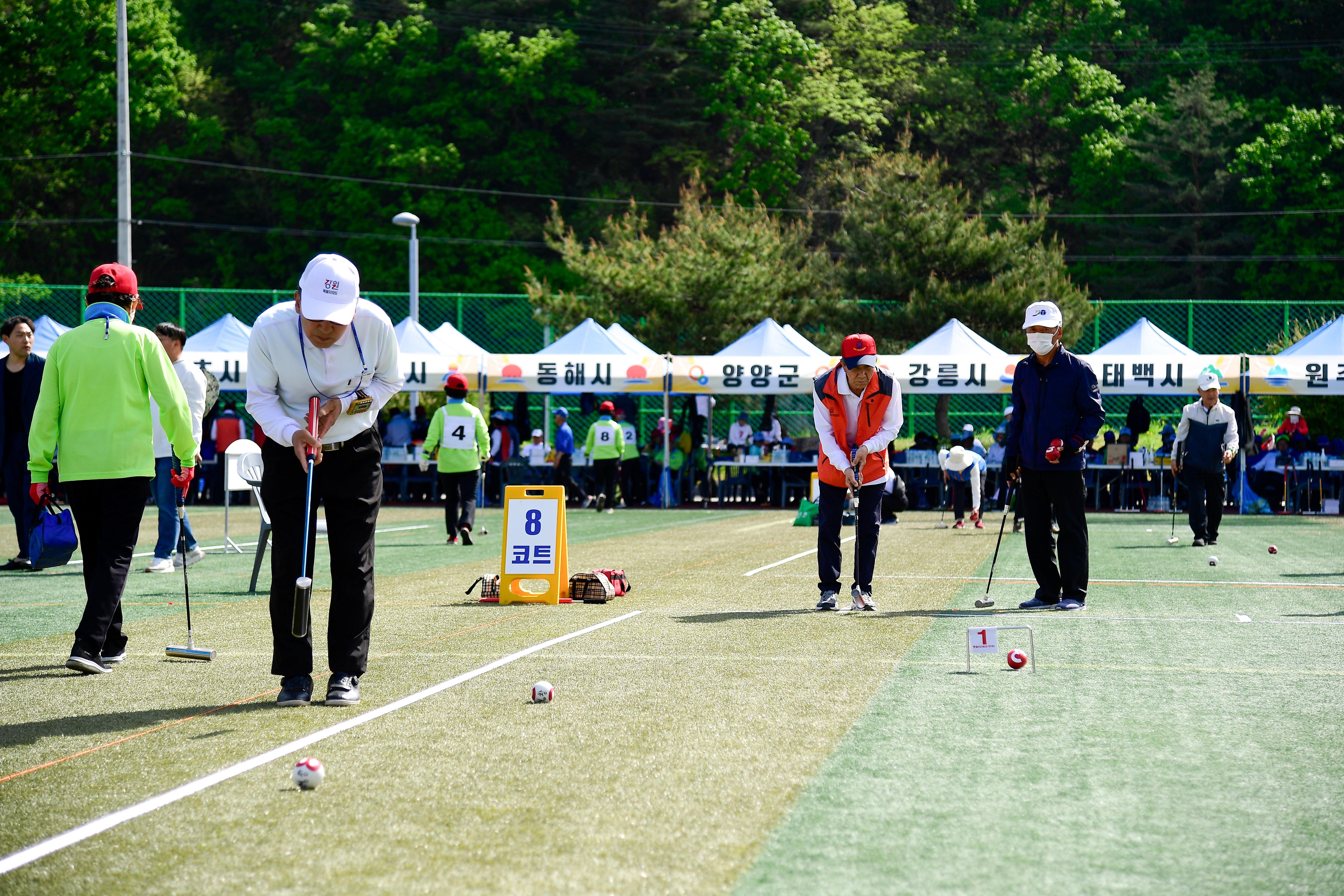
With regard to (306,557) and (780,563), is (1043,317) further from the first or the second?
(306,557)

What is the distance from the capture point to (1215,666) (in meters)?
7.53

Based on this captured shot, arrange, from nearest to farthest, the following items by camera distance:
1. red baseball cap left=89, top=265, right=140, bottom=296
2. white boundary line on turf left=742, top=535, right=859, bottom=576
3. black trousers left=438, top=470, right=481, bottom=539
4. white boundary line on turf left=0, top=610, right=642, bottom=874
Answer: white boundary line on turf left=0, top=610, right=642, bottom=874 → red baseball cap left=89, top=265, right=140, bottom=296 → white boundary line on turf left=742, top=535, right=859, bottom=576 → black trousers left=438, top=470, right=481, bottom=539

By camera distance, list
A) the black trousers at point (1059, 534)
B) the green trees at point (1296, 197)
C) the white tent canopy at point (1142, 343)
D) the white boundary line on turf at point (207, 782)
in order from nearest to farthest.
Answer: the white boundary line on turf at point (207, 782), the black trousers at point (1059, 534), the white tent canopy at point (1142, 343), the green trees at point (1296, 197)

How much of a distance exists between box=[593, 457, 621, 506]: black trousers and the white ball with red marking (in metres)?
21.2

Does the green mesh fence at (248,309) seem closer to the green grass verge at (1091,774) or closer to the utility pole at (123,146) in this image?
the utility pole at (123,146)

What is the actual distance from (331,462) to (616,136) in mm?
46842

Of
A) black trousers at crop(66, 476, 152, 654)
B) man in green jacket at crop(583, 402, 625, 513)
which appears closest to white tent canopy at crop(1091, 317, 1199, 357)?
man in green jacket at crop(583, 402, 625, 513)

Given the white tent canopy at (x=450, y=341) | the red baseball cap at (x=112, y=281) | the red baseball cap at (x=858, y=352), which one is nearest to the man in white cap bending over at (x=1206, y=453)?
the red baseball cap at (x=858, y=352)

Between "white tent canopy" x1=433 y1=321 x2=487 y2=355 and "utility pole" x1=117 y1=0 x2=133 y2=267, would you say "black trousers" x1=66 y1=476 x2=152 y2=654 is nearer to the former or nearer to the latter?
"utility pole" x1=117 y1=0 x2=133 y2=267

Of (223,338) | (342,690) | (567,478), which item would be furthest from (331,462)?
(223,338)

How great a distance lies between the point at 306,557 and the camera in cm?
634

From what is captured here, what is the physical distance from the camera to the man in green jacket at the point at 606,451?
2603 centimetres

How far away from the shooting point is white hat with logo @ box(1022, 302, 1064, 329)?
394 inches

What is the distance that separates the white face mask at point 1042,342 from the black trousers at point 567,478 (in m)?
17.8
